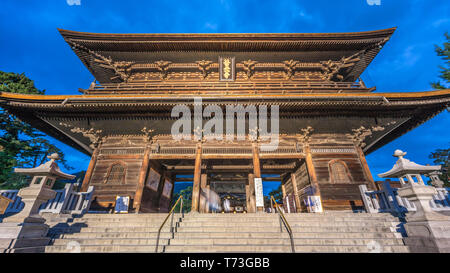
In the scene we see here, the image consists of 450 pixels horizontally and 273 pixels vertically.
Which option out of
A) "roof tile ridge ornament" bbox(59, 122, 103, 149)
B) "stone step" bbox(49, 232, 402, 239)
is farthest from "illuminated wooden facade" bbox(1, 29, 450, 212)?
"stone step" bbox(49, 232, 402, 239)

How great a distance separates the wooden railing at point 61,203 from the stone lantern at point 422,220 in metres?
11.1

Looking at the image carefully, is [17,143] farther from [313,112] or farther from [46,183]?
[313,112]

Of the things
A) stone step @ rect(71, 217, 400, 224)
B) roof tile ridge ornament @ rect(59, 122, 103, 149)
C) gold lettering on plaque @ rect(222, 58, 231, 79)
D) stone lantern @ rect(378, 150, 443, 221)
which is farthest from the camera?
gold lettering on plaque @ rect(222, 58, 231, 79)

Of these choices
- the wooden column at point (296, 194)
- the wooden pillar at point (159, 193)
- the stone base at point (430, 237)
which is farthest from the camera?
the wooden column at point (296, 194)

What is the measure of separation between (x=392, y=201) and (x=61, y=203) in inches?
509

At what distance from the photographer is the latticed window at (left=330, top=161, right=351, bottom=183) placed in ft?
30.2

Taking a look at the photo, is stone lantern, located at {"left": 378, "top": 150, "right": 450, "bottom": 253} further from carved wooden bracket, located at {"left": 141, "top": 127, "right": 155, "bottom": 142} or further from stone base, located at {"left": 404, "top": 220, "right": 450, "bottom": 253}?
carved wooden bracket, located at {"left": 141, "top": 127, "right": 155, "bottom": 142}

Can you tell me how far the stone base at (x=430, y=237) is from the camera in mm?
4019

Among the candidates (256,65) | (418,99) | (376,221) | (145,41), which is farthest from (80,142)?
(418,99)

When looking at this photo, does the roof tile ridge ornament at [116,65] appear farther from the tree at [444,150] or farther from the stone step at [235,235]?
the tree at [444,150]

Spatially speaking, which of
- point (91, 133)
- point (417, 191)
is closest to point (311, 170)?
point (417, 191)

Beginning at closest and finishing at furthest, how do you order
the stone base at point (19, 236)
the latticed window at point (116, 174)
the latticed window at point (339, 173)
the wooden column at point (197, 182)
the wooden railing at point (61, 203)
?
1. the stone base at point (19, 236)
2. the wooden railing at point (61, 203)
3. the wooden column at point (197, 182)
4. the latticed window at point (339, 173)
5. the latticed window at point (116, 174)

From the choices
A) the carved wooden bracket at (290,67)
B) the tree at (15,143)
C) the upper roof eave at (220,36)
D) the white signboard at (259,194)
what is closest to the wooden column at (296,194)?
the white signboard at (259,194)

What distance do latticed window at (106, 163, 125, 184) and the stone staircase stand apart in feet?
10.1
